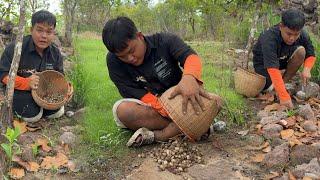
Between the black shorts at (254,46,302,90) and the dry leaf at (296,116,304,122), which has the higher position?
the black shorts at (254,46,302,90)

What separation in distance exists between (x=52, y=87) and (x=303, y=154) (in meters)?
2.43

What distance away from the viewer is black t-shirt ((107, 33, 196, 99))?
3.36 meters

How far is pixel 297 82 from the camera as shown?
4898 mm

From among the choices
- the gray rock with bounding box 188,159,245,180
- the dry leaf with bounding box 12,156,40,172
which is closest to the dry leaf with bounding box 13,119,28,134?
the dry leaf with bounding box 12,156,40,172

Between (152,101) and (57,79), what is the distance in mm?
1256

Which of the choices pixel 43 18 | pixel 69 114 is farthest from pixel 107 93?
pixel 43 18

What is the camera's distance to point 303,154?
298 cm

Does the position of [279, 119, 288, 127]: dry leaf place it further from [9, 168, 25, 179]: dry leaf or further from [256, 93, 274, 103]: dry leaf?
[9, 168, 25, 179]: dry leaf

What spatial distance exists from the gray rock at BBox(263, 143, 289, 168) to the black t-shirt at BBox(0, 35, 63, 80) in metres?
2.28

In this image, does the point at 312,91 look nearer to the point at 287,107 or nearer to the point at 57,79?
the point at 287,107

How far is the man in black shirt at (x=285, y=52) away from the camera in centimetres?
396

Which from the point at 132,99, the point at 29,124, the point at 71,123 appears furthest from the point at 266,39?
the point at 29,124

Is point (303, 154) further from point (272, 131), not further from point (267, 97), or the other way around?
point (267, 97)

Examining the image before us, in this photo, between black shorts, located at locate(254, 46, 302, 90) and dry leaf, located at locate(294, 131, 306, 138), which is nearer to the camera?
dry leaf, located at locate(294, 131, 306, 138)
